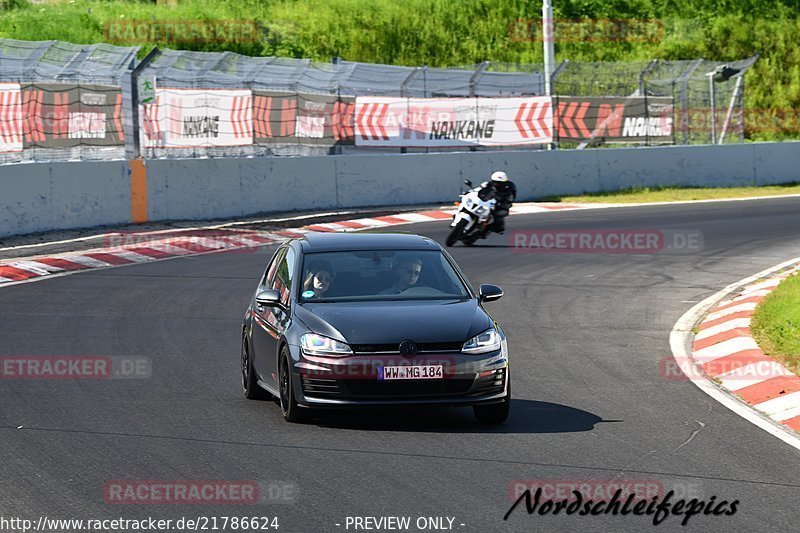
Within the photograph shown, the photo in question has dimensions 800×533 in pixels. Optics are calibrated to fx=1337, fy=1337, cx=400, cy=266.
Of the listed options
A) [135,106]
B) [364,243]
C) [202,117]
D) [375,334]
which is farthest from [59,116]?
[375,334]

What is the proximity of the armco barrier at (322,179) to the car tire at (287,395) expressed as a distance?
574 inches

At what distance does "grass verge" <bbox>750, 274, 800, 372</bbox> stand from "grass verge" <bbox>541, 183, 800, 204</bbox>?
16080 millimetres

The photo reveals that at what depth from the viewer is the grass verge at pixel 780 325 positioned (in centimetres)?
1256

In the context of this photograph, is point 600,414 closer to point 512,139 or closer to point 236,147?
point 236,147

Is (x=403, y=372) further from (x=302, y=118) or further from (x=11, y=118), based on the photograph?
(x=302, y=118)

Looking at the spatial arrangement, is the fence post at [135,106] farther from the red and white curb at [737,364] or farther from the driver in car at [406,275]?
the driver in car at [406,275]

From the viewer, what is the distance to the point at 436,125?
113 ft

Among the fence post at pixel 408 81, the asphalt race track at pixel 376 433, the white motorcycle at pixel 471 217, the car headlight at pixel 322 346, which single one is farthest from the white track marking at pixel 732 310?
the fence post at pixel 408 81

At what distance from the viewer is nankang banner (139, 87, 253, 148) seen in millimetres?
30812

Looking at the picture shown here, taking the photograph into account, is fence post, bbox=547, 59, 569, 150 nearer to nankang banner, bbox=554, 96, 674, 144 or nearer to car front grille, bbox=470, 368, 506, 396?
nankang banner, bbox=554, 96, 674, 144

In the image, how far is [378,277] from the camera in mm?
10258

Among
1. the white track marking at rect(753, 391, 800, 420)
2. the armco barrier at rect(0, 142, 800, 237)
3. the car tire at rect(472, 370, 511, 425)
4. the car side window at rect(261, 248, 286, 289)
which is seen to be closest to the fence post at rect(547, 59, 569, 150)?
the armco barrier at rect(0, 142, 800, 237)

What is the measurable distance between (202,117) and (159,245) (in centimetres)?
833

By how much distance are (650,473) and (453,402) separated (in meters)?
1.64
